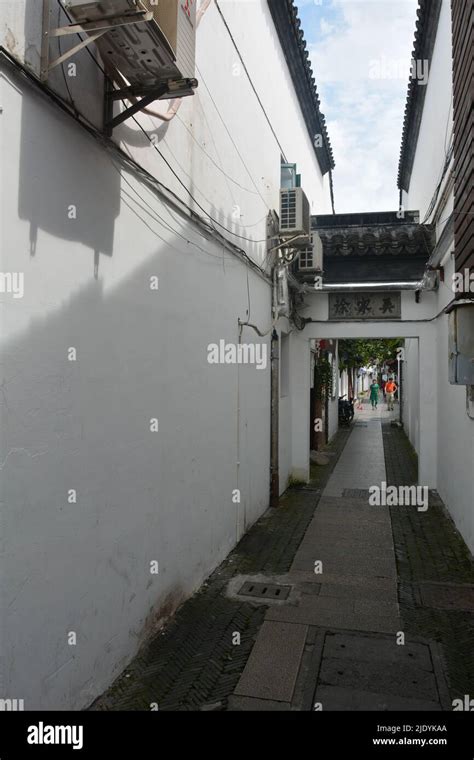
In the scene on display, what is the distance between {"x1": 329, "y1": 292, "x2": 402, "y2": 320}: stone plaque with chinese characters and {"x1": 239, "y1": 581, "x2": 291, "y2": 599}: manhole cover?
5.78 metres

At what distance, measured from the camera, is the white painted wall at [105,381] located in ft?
8.30

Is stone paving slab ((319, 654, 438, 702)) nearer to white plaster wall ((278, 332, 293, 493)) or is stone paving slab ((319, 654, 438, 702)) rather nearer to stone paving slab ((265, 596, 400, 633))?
stone paving slab ((265, 596, 400, 633))

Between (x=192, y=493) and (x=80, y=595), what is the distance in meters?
1.83

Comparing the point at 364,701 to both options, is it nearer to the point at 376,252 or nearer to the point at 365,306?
the point at 365,306

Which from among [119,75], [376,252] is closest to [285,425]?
[376,252]

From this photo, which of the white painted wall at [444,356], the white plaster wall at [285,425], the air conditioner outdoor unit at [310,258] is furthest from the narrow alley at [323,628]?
the air conditioner outdoor unit at [310,258]

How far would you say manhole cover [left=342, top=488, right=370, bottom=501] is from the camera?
8.92 metres

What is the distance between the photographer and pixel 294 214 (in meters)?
7.96

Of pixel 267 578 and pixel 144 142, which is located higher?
pixel 144 142

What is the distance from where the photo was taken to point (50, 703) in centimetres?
274

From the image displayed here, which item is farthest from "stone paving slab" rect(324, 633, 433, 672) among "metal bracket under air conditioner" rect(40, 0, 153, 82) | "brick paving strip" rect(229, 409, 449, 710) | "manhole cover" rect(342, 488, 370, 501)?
"manhole cover" rect(342, 488, 370, 501)
